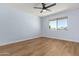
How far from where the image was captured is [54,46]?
1807 mm

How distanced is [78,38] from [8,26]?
Answer: 1.39 metres

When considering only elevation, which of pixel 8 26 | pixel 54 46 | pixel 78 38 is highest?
pixel 8 26

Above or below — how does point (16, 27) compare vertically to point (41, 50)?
above

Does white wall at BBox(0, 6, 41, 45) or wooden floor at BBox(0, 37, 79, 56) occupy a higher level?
white wall at BBox(0, 6, 41, 45)

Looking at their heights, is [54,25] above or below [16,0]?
below

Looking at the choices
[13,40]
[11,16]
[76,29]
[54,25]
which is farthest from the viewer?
[11,16]

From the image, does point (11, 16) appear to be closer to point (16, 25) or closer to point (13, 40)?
point (16, 25)

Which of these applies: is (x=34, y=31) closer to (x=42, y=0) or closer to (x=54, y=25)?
(x=54, y=25)

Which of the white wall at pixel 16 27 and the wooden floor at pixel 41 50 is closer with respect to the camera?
the wooden floor at pixel 41 50

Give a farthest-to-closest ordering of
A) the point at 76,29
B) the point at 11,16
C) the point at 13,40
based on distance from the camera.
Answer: the point at 11,16 < the point at 76,29 < the point at 13,40

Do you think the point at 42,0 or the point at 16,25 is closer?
the point at 42,0

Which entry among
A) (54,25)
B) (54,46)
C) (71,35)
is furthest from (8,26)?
(71,35)

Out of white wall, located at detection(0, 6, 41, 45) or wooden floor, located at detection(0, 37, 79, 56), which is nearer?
wooden floor, located at detection(0, 37, 79, 56)

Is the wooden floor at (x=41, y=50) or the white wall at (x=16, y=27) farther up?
the white wall at (x=16, y=27)
